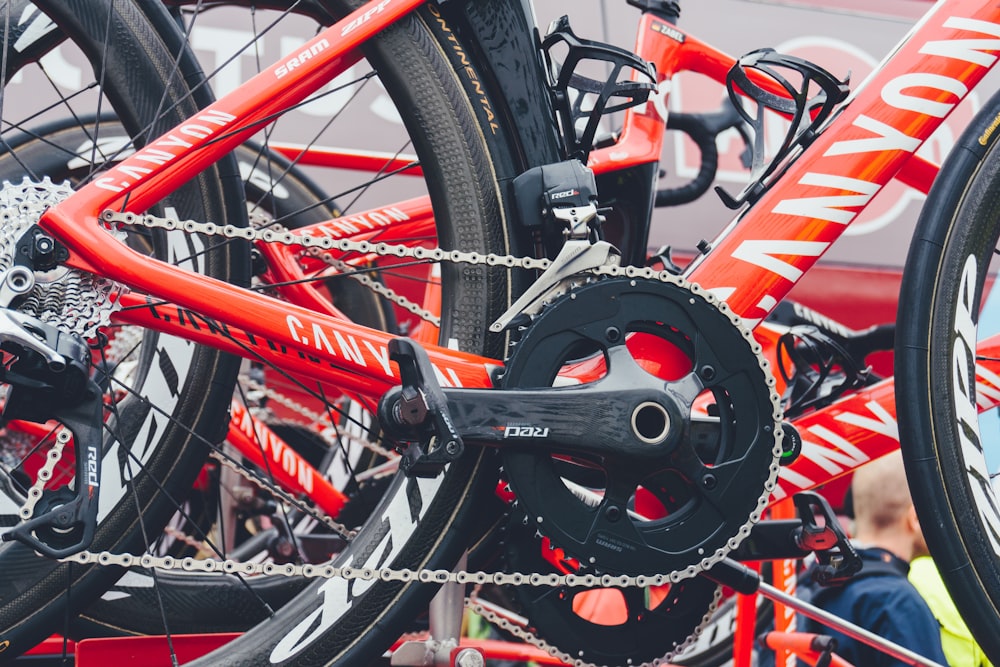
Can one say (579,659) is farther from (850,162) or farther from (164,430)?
(850,162)

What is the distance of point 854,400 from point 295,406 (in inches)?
60.9

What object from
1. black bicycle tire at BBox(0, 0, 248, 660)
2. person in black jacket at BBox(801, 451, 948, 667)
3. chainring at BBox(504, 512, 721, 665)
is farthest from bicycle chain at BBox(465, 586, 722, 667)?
person in black jacket at BBox(801, 451, 948, 667)

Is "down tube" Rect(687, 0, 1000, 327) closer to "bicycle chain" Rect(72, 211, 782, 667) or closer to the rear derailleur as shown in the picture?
"bicycle chain" Rect(72, 211, 782, 667)

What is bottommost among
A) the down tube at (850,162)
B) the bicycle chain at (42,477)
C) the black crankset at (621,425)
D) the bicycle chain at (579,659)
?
the bicycle chain at (579,659)

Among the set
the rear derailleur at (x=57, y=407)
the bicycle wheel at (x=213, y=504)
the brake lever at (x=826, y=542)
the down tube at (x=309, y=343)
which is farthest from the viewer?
the bicycle wheel at (x=213, y=504)

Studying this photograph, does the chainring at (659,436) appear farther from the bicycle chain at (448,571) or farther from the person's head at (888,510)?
the person's head at (888,510)

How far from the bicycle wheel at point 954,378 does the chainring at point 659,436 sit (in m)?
0.18

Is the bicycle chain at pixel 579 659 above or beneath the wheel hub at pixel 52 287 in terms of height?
beneath

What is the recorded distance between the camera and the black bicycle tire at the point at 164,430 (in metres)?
1.20

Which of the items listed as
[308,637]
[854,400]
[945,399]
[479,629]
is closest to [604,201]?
[854,400]

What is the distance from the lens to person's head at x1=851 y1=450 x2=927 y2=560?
7.88 ft

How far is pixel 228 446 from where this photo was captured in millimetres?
2471

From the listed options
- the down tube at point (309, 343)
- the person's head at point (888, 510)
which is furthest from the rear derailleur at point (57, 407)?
the person's head at point (888, 510)

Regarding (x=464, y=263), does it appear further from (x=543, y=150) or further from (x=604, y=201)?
(x=604, y=201)
